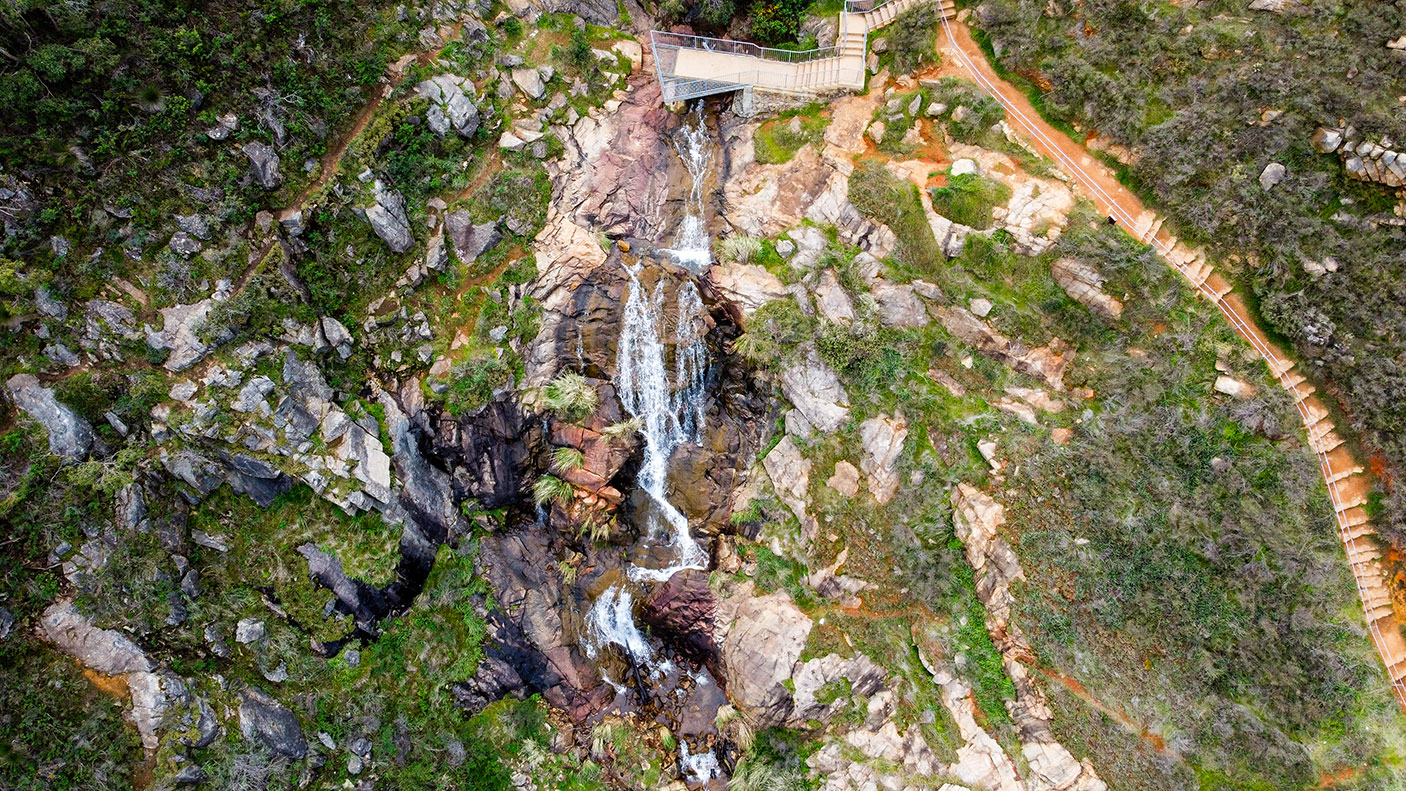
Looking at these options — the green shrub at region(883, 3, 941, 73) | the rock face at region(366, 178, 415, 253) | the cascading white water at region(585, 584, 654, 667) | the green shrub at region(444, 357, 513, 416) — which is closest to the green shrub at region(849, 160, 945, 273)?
the green shrub at region(883, 3, 941, 73)

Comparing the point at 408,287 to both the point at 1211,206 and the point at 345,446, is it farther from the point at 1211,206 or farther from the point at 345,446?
the point at 1211,206

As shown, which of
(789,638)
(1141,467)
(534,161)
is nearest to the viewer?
(1141,467)

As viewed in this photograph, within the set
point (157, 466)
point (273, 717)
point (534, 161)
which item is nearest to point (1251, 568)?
point (534, 161)

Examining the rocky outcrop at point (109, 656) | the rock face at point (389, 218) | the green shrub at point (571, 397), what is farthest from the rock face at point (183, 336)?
the green shrub at point (571, 397)

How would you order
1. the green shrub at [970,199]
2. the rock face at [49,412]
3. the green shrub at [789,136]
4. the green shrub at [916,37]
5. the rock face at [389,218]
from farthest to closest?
the green shrub at [789,136]
the green shrub at [916,37]
the rock face at [389,218]
the green shrub at [970,199]
the rock face at [49,412]

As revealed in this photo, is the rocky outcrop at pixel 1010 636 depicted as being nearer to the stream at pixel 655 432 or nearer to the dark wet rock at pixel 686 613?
the dark wet rock at pixel 686 613

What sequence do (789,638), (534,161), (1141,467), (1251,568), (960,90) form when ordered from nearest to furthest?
(1251,568) < (1141,467) < (789,638) < (960,90) < (534,161)
